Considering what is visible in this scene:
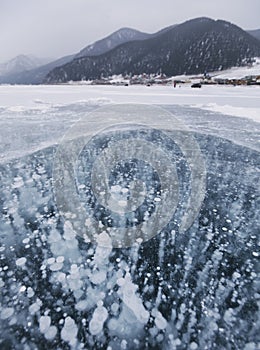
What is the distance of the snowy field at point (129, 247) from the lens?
2039 mm

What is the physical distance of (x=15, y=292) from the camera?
2344mm

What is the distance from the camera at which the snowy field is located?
2039 millimetres

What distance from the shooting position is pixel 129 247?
9.77 ft

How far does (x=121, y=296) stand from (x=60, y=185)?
2625 mm

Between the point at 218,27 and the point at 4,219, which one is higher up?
the point at 218,27

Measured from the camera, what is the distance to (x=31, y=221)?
11.3ft

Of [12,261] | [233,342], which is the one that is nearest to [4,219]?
[12,261]

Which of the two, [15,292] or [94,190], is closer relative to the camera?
[15,292]

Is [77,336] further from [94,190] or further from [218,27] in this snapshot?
[218,27]

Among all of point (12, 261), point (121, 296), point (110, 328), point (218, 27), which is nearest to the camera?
point (110, 328)

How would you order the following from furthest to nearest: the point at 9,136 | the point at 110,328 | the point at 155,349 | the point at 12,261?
1. the point at 9,136
2. the point at 12,261
3. the point at 110,328
4. the point at 155,349

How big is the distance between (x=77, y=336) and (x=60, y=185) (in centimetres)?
286

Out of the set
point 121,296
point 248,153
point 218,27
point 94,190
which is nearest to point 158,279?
point 121,296

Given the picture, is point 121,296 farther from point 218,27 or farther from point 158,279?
point 218,27
